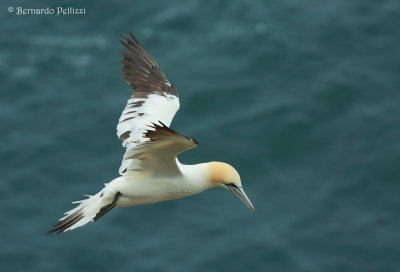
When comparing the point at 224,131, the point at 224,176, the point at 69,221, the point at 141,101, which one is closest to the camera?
the point at 224,176

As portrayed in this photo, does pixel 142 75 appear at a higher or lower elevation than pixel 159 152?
higher

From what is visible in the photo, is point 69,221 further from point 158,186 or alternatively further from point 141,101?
point 141,101

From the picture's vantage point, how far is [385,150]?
28344mm

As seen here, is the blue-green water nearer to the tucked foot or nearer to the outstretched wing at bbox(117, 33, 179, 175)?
the outstretched wing at bbox(117, 33, 179, 175)

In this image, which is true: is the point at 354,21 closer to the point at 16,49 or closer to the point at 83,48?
the point at 83,48

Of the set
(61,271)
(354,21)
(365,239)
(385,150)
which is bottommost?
(61,271)

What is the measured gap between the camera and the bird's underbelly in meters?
13.0

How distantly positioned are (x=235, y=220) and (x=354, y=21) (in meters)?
9.22

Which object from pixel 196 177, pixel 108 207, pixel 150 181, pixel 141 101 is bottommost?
pixel 108 207

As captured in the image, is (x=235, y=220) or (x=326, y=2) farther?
(x=326, y=2)

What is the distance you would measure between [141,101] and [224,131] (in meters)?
13.5

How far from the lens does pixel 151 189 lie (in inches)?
514

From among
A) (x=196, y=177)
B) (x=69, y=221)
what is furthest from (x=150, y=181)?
(x=69, y=221)

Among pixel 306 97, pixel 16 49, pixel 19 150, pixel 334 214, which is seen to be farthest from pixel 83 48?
pixel 334 214
